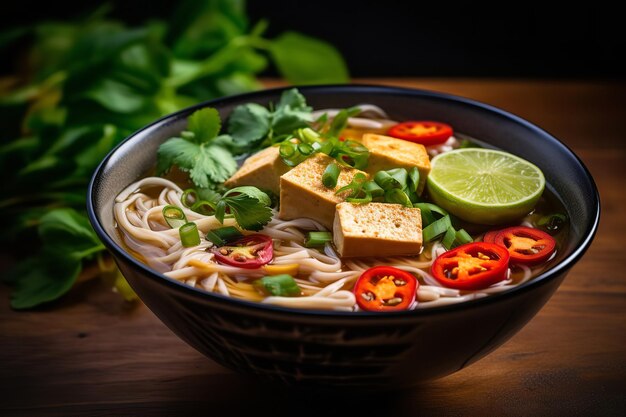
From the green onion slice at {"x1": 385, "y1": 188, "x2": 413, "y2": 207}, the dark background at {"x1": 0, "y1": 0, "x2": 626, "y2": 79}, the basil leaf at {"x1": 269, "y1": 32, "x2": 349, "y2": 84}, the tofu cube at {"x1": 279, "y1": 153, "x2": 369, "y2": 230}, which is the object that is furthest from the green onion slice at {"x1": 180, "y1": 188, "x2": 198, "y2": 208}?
the dark background at {"x1": 0, "y1": 0, "x2": 626, "y2": 79}

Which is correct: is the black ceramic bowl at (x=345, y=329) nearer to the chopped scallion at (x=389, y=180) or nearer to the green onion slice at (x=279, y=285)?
the green onion slice at (x=279, y=285)

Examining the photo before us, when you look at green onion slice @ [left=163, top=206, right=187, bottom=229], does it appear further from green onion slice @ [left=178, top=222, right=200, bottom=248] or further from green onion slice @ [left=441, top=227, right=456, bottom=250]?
green onion slice @ [left=441, top=227, right=456, bottom=250]

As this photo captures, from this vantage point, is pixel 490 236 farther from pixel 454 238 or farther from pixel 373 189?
pixel 373 189

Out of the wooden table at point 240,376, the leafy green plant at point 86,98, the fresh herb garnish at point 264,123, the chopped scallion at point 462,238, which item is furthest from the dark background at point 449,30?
the chopped scallion at point 462,238

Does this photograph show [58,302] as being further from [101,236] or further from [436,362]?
[436,362]

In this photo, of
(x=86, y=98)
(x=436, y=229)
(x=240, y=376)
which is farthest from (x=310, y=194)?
(x=86, y=98)
